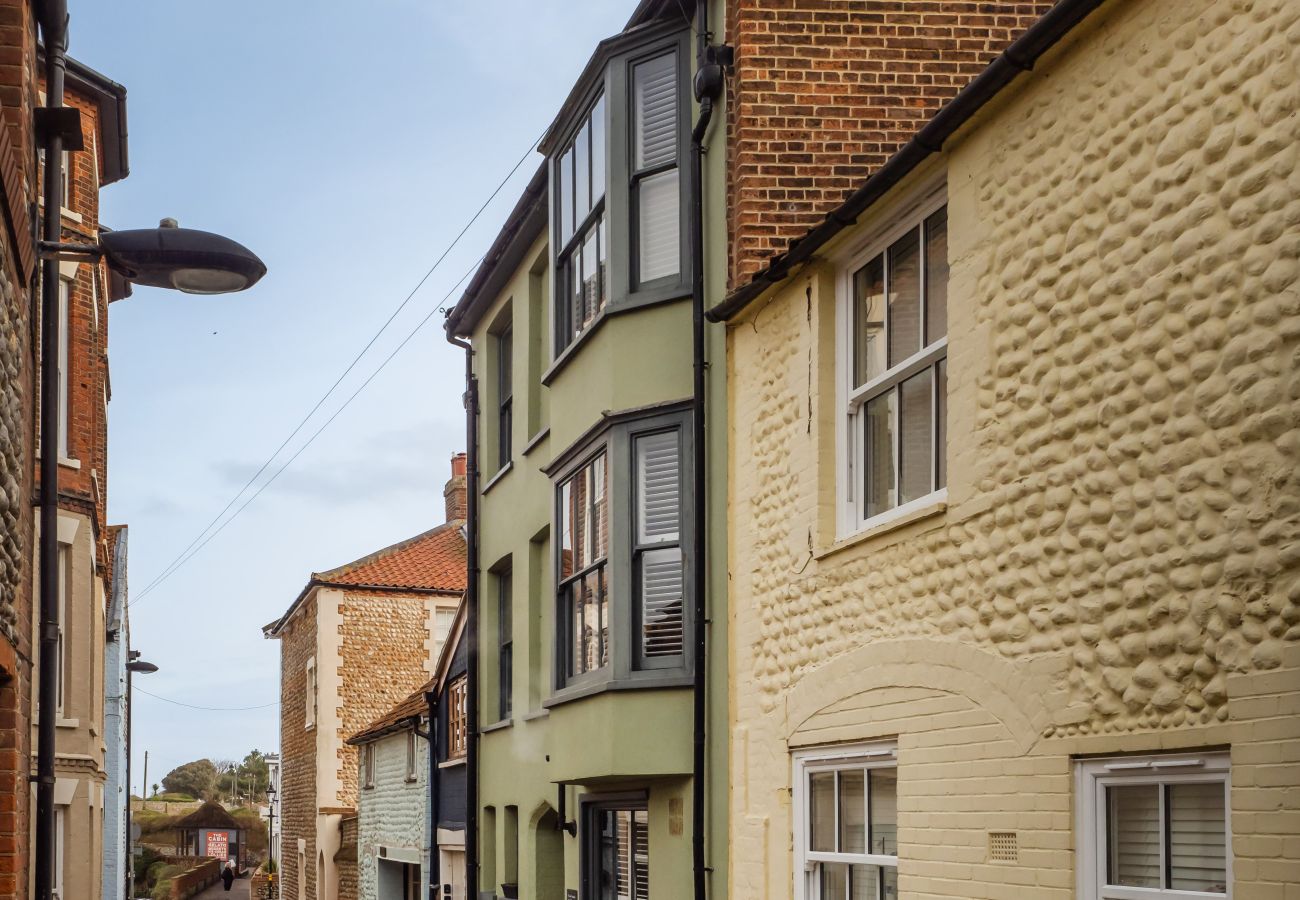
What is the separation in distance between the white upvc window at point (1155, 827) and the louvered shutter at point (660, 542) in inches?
230

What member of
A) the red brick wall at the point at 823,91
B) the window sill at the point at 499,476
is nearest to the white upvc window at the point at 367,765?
the window sill at the point at 499,476

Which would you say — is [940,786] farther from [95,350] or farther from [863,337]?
[95,350]

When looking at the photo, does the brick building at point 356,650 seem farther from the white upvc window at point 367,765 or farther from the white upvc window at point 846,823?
the white upvc window at point 846,823

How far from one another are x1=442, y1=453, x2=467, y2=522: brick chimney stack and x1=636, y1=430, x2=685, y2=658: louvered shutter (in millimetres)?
23035

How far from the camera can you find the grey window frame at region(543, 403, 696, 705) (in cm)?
1277

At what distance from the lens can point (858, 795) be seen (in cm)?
984

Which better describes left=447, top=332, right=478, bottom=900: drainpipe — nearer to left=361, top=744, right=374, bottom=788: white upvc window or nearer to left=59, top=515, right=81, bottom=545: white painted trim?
left=59, top=515, right=81, bottom=545: white painted trim

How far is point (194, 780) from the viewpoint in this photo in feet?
484

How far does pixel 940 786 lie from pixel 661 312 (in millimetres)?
5756

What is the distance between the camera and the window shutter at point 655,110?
538 inches

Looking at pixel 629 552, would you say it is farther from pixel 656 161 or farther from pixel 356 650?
pixel 356 650

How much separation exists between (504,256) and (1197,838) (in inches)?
531

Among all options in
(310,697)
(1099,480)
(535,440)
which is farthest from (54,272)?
(310,697)

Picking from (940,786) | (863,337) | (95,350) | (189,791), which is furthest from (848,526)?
(189,791)
